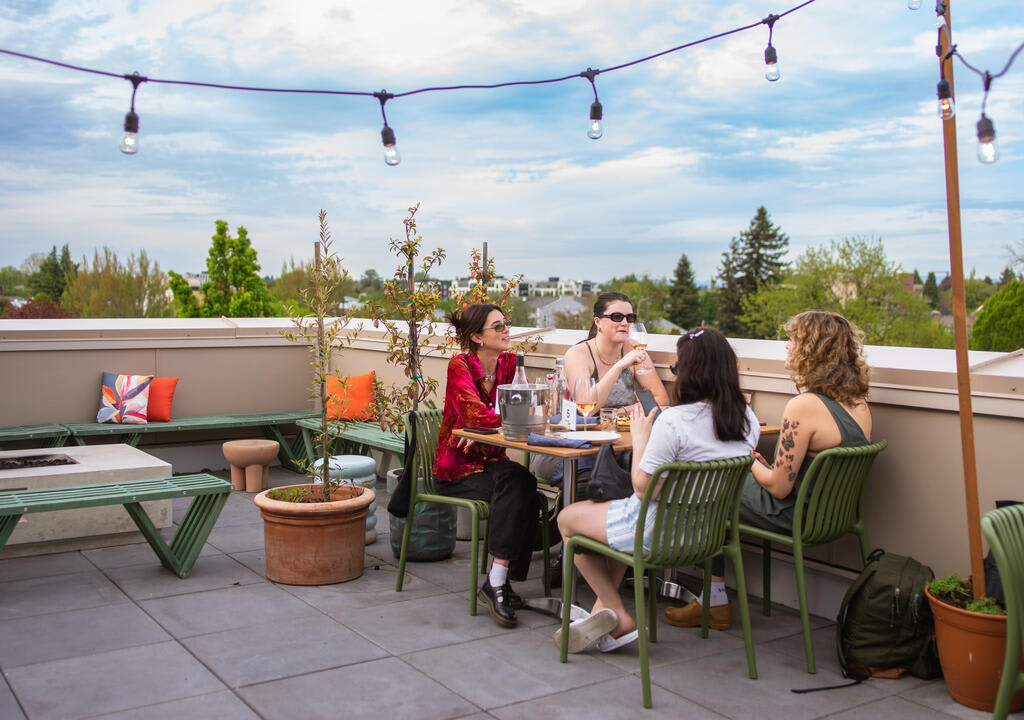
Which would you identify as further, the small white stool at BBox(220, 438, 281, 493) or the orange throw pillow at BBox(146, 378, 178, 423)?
the orange throw pillow at BBox(146, 378, 178, 423)

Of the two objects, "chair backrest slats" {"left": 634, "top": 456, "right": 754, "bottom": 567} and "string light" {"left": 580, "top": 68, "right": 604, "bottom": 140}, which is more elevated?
"string light" {"left": 580, "top": 68, "right": 604, "bottom": 140}

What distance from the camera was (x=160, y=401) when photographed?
6953 millimetres

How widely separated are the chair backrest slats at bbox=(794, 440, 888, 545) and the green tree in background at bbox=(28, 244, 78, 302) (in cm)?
5084

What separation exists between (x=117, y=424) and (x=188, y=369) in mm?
789

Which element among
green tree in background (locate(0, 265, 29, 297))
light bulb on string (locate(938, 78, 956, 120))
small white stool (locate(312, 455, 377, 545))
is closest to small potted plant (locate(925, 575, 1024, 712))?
light bulb on string (locate(938, 78, 956, 120))

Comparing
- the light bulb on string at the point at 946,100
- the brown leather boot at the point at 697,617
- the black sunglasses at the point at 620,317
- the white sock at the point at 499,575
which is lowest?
the brown leather boot at the point at 697,617

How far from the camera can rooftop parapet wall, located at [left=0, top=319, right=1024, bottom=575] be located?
3.27 meters

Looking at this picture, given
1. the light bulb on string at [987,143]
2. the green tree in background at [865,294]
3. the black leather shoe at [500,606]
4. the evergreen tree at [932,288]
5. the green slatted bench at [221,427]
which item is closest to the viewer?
the light bulb on string at [987,143]

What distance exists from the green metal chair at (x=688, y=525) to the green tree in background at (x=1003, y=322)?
31192 millimetres

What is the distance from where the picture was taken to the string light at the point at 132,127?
4.29 metres

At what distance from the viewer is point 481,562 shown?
459cm

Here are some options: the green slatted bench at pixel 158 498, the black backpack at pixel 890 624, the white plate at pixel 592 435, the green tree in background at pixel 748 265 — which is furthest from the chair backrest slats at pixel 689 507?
the green tree in background at pixel 748 265

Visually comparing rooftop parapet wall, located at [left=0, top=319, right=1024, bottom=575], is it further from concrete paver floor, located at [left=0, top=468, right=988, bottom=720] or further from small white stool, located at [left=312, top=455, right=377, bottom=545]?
small white stool, located at [left=312, top=455, right=377, bottom=545]

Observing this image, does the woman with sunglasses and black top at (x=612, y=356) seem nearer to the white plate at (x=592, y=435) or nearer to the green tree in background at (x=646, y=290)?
the white plate at (x=592, y=435)
